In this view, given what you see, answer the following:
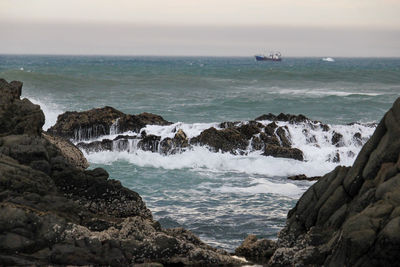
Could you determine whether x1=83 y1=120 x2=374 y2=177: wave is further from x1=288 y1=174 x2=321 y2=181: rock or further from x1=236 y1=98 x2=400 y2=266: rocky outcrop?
x1=236 y1=98 x2=400 y2=266: rocky outcrop

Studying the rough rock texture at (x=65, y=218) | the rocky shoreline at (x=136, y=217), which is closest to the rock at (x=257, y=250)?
the rocky shoreline at (x=136, y=217)

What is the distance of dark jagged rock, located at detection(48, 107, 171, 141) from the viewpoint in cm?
2653

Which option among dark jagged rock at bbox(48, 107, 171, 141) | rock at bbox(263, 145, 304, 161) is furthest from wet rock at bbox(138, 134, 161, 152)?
rock at bbox(263, 145, 304, 161)

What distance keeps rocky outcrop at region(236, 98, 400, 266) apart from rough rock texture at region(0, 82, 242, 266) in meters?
1.37

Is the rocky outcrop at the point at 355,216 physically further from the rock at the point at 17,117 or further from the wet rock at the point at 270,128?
the wet rock at the point at 270,128

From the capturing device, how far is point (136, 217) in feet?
38.7

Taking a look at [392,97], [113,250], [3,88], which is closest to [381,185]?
[113,250]

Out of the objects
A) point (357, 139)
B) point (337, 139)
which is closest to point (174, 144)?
point (337, 139)

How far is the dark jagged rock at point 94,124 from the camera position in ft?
87.0

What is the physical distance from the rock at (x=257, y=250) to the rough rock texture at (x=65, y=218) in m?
0.56

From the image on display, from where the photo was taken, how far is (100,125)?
27016mm

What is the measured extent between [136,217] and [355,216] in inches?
178

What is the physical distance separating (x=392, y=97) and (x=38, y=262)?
4569 centimetres

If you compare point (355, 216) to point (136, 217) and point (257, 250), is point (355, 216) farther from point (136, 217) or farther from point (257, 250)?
point (136, 217)
